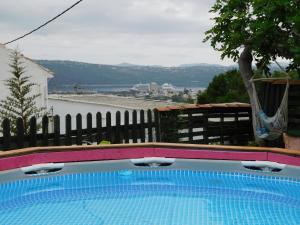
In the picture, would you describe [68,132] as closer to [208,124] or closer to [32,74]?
[208,124]

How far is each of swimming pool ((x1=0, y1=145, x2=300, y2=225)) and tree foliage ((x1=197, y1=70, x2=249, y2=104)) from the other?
1217 centimetres

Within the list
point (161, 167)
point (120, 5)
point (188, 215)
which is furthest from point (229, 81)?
point (188, 215)

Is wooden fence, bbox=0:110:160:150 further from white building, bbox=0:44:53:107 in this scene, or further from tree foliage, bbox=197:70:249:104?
white building, bbox=0:44:53:107

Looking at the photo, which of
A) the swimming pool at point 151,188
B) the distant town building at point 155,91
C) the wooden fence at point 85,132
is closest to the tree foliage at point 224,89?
the wooden fence at point 85,132

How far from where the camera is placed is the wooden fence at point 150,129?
823 cm

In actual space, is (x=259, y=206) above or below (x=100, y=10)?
below

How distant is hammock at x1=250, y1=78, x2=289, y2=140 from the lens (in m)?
9.14

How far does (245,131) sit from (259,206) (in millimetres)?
6075

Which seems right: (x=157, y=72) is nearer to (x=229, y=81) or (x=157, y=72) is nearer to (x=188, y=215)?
(x=229, y=81)

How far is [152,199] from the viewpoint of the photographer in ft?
20.1

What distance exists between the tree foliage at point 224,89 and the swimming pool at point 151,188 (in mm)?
12169

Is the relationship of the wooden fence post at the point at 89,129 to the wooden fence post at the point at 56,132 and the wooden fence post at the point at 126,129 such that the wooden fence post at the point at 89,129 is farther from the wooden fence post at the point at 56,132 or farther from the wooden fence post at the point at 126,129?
the wooden fence post at the point at 126,129

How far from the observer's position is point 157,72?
53906mm

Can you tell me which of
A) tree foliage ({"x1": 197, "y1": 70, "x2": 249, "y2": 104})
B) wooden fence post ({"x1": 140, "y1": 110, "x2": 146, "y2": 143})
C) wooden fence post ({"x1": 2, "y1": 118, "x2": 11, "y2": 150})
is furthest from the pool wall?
tree foliage ({"x1": 197, "y1": 70, "x2": 249, "y2": 104})
